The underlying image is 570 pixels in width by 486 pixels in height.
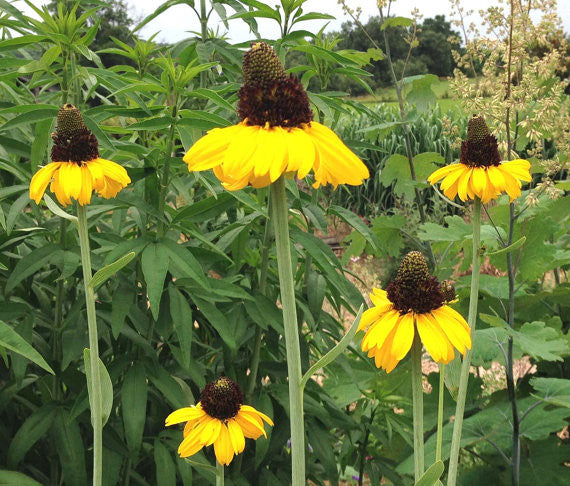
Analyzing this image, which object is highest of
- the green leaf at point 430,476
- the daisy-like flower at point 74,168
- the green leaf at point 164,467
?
the daisy-like flower at point 74,168

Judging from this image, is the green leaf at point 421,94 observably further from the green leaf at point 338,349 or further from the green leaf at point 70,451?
the green leaf at point 338,349

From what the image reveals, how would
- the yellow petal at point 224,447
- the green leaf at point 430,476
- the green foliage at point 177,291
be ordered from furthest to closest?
the green foliage at point 177,291 → the yellow petal at point 224,447 → the green leaf at point 430,476

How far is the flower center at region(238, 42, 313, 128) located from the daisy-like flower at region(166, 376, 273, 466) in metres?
0.64

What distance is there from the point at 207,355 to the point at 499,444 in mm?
981

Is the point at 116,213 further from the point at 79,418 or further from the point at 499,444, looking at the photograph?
the point at 499,444

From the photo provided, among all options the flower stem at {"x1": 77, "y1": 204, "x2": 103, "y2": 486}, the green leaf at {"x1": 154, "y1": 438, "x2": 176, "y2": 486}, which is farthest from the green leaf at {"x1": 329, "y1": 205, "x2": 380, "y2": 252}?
the flower stem at {"x1": 77, "y1": 204, "x2": 103, "y2": 486}

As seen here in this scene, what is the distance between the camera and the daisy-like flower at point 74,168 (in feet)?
3.60

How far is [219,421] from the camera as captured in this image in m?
1.28

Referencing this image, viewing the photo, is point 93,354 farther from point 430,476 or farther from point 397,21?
point 397,21

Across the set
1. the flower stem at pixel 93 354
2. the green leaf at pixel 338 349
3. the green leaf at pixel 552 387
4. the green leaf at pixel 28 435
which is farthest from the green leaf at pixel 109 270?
the green leaf at pixel 552 387

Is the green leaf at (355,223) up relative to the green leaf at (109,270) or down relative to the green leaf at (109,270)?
down

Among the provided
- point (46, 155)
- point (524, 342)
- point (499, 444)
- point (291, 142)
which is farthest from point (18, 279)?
point (499, 444)

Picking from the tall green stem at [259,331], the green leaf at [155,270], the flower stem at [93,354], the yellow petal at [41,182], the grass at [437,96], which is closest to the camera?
the flower stem at [93,354]

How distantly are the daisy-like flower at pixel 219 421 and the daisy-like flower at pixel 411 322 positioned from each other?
1.16 feet
